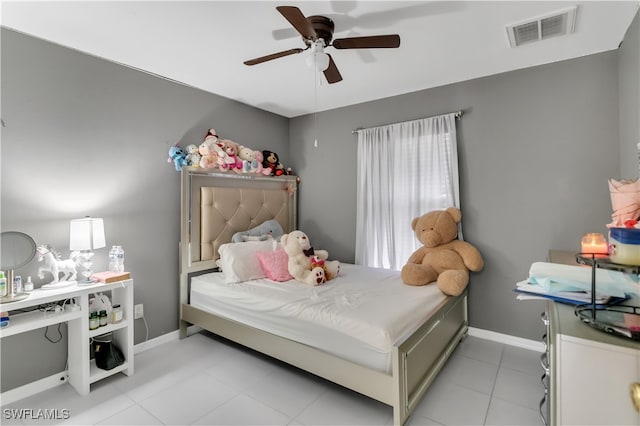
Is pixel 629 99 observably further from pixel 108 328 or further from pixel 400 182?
pixel 108 328

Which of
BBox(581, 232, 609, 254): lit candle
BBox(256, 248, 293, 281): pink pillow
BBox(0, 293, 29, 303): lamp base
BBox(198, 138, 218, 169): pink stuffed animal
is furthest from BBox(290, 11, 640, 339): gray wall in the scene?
BBox(0, 293, 29, 303): lamp base

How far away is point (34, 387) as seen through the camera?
2.15 metres

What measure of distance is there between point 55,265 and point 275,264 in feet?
5.40

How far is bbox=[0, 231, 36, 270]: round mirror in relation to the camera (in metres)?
1.91

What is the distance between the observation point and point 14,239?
6.39 ft

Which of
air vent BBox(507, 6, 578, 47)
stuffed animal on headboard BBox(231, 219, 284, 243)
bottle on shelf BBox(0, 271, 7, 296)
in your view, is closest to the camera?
bottle on shelf BBox(0, 271, 7, 296)

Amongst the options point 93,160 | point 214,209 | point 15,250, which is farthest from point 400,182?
point 15,250

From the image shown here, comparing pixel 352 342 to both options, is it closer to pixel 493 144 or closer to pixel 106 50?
pixel 493 144

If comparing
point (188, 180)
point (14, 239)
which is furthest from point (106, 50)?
point (14, 239)

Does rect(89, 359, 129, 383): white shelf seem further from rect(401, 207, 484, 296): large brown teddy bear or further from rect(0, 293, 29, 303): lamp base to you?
rect(401, 207, 484, 296): large brown teddy bear

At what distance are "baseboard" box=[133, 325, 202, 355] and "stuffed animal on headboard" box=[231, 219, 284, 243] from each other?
101 cm

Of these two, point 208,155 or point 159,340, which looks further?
point 208,155

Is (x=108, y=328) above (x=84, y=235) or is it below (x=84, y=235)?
below

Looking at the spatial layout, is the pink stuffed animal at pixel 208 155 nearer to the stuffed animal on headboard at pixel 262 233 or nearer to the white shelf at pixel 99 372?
the stuffed animal on headboard at pixel 262 233
